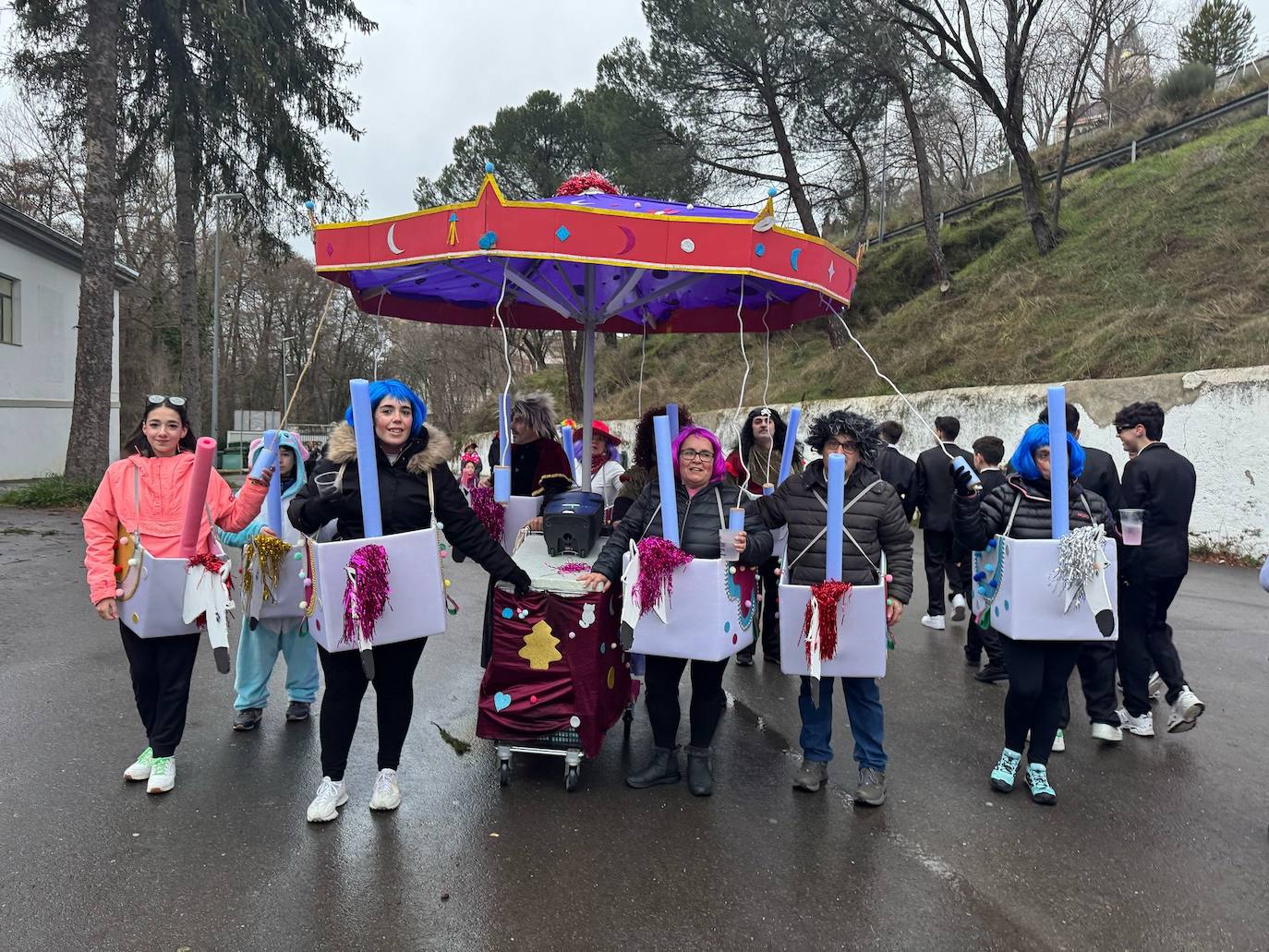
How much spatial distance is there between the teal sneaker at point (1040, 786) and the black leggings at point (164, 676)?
3764 mm

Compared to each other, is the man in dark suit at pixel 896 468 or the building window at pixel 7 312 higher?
the building window at pixel 7 312

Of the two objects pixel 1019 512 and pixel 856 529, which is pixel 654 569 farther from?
pixel 1019 512

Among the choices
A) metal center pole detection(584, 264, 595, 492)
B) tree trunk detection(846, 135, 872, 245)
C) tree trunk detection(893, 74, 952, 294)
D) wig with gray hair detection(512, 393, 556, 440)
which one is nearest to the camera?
wig with gray hair detection(512, 393, 556, 440)

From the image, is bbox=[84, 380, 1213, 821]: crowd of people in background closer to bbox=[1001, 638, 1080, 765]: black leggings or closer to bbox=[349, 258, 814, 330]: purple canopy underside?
bbox=[1001, 638, 1080, 765]: black leggings

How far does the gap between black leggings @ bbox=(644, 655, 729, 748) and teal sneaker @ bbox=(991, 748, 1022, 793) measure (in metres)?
1.30

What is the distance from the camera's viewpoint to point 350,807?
11.1 ft

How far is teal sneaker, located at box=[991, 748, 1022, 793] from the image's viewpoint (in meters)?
3.65

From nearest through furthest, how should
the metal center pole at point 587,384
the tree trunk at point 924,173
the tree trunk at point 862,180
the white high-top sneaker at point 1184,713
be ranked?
the white high-top sneaker at point 1184,713
the metal center pole at point 587,384
the tree trunk at point 924,173
the tree trunk at point 862,180

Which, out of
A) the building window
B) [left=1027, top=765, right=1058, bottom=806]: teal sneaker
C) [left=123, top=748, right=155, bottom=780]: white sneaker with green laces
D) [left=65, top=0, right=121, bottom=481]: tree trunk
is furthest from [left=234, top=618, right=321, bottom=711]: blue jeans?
the building window

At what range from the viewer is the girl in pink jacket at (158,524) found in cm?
343

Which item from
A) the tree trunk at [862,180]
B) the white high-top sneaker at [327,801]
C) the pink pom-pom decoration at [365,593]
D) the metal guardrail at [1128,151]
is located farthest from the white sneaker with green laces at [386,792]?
the metal guardrail at [1128,151]

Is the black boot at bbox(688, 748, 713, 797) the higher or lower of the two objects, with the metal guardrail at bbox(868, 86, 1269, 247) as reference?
lower

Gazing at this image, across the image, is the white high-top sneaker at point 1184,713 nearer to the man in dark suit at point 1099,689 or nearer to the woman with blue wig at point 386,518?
the man in dark suit at point 1099,689

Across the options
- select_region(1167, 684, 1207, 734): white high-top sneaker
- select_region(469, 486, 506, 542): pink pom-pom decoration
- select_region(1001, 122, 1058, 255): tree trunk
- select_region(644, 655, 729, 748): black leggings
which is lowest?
select_region(1167, 684, 1207, 734): white high-top sneaker
